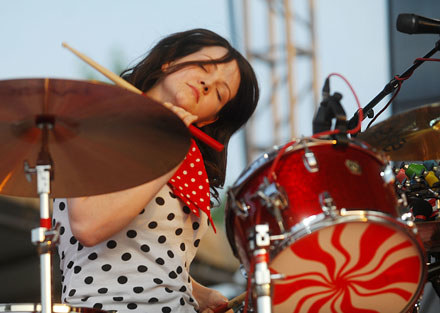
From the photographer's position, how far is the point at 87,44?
4.45 metres

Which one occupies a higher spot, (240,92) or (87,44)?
(87,44)

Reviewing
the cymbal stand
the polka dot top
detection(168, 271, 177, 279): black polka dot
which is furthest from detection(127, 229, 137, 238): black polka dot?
the cymbal stand

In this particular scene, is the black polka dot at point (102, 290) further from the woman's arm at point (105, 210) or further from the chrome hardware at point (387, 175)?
the chrome hardware at point (387, 175)

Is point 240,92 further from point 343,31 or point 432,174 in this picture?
point 343,31

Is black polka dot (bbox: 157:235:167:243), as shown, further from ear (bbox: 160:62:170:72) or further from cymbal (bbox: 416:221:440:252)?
cymbal (bbox: 416:221:440:252)

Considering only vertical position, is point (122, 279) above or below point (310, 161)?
below

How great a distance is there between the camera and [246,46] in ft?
14.7

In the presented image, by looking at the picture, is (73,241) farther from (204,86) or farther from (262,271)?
(262,271)

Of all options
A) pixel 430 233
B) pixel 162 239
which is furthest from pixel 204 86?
pixel 430 233

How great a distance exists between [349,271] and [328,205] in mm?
124

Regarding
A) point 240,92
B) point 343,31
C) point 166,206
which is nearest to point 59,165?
point 166,206

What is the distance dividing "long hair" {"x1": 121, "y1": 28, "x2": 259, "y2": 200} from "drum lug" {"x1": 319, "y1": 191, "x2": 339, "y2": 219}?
1.89 ft

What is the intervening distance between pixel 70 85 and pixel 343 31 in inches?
155

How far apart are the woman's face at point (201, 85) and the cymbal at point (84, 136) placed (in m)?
0.36
